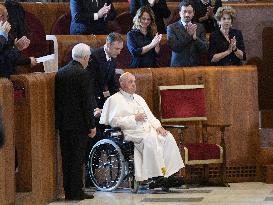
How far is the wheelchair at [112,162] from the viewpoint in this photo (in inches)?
389

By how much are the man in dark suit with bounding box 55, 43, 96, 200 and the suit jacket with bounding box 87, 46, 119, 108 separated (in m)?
0.75

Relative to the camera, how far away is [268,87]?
1267 cm

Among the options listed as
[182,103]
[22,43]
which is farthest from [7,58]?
[182,103]

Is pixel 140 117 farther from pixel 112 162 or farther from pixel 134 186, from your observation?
pixel 134 186

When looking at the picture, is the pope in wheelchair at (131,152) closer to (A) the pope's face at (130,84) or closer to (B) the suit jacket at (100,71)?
(A) the pope's face at (130,84)

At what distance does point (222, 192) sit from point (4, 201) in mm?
2649

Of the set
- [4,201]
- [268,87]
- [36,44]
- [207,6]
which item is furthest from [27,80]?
[268,87]

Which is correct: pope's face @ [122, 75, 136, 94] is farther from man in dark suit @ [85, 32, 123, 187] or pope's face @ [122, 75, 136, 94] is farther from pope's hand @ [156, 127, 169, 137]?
pope's hand @ [156, 127, 169, 137]

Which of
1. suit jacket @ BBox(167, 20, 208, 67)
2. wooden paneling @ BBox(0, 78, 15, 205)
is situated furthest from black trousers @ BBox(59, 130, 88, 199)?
suit jacket @ BBox(167, 20, 208, 67)

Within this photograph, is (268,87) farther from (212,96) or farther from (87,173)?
(87,173)

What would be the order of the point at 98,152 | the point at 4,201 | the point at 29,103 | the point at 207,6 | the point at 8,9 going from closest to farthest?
1. the point at 4,201
2. the point at 29,103
3. the point at 98,152
4. the point at 8,9
5. the point at 207,6

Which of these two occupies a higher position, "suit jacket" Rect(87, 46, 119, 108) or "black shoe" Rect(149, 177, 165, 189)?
"suit jacket" Rect(87, 46, 119, 108)

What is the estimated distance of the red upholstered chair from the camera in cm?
1042

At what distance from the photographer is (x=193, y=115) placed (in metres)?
10.8
